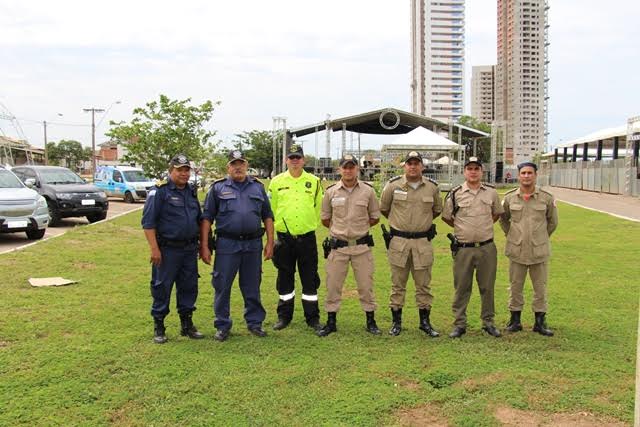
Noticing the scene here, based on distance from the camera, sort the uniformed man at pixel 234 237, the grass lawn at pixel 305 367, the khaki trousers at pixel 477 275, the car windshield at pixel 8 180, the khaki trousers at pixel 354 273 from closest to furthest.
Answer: the grass lawn at pixel 305 367
the uniformed man at pixel 234 237
the khaki trousers at pixel 477 275
the khaki trousers at pixel 354 273
the car windshield at pixel 8 180

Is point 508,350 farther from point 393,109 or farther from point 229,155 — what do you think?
point 393,109

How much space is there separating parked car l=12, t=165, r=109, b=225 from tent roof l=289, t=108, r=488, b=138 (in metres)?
20.7

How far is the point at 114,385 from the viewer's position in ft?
12.9

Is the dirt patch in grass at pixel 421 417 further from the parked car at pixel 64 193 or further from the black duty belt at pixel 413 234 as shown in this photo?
the parked car at pixel 64 193

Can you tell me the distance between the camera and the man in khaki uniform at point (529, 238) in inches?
205

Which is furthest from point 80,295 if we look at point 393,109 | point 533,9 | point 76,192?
point 533,9

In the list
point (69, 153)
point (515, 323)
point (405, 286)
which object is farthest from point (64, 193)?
point (69, 153)

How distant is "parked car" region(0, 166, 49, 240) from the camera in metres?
10.6

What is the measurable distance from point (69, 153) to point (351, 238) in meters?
85.3

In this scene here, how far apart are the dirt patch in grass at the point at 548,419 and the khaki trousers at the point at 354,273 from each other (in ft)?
6.13

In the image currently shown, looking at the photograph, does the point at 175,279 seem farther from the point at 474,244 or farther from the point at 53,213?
the point at 53,213

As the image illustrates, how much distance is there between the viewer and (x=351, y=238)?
523 centimetres

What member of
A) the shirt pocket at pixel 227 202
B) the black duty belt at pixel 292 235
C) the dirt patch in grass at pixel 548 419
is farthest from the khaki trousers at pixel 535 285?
the shirt pocket at pixel 227 202

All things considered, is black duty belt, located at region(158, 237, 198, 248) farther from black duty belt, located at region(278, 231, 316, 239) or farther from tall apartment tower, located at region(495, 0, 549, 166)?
tall apartment tower, located at region(495, 0, 549, 166)
